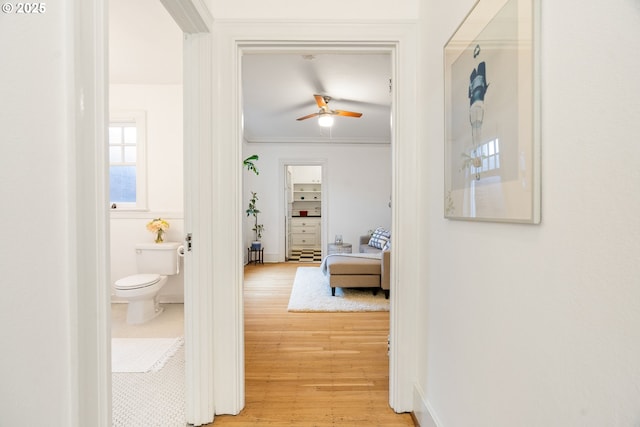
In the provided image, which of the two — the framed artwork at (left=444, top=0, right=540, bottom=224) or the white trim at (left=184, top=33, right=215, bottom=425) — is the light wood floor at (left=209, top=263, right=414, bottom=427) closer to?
the white trim at (left=184, top=33, right=215, bottom=425)

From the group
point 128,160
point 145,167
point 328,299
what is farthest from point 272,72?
point 328,299

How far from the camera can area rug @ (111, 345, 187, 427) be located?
1642 mm

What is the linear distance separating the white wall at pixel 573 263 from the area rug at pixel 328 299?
2.29m

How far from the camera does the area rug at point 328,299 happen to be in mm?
3370

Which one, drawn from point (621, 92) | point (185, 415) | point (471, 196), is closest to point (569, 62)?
point (621, 92)

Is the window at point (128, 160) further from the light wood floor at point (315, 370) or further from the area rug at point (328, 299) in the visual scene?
the area rug at point (328, 299)

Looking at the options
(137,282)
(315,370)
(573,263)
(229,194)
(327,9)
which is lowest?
(315,370)

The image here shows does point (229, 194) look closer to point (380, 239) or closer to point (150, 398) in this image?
point (150, 398)

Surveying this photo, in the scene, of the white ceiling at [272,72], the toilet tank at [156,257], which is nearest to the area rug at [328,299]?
the toilet tank at [156,257]

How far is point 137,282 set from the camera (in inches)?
109

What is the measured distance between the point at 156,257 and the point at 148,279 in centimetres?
35

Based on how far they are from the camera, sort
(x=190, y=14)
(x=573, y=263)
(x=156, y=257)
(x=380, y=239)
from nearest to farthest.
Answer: (x=573, y=263) < (x=190, y=14) < (x=156, y=257) < (x=380, y=239)

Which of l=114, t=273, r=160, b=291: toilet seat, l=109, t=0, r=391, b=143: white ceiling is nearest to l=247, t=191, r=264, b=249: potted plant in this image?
l=109, t=0, r=391, b=143: white ceiling

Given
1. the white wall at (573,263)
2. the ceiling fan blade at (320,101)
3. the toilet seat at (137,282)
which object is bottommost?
the toilet seat at (137,282)
